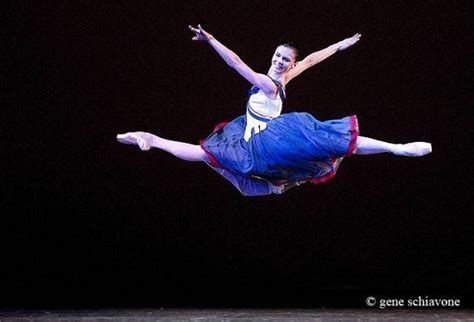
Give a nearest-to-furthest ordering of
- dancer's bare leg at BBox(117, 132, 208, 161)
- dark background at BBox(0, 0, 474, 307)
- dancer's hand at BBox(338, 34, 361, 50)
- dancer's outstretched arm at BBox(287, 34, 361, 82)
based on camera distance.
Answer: dancer's bare leg at BBox(117, 132, 208, 161) < dancer's outstretched arm at BBox(287, 34, 361, 82) < dancer's hand at BBox(338, 34, 361, 50) < dark background at BBox(0, 0, 474, 307)

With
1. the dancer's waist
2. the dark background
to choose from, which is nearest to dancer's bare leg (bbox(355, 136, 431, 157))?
the dancer's waist

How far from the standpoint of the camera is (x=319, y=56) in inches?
197

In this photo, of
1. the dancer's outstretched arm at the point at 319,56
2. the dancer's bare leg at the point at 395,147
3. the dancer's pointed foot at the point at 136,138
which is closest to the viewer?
the dancer's bare leg at the point at 395,147

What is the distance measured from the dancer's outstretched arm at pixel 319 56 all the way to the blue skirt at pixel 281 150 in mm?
450

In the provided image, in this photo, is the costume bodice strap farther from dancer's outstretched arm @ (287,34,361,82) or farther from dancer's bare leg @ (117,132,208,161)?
dancer's bare leg @ (117,132,208,161)

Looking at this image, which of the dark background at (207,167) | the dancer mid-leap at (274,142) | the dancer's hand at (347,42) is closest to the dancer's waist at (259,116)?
the dancer mid-leap at (274,142)

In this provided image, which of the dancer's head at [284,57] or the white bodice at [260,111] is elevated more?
the dancer's head at [284,57]

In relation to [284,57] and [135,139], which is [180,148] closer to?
[135,139]

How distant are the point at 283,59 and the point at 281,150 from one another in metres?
0.62

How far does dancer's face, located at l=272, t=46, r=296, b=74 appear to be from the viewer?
4793mm

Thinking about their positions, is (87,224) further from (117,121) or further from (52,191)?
(117,121)

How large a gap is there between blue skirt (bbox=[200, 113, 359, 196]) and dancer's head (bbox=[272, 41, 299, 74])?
0.37 m

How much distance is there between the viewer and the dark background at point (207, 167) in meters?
5.25

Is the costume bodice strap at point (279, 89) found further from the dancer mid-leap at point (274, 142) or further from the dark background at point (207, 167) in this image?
the dark background at point (207, 167)
